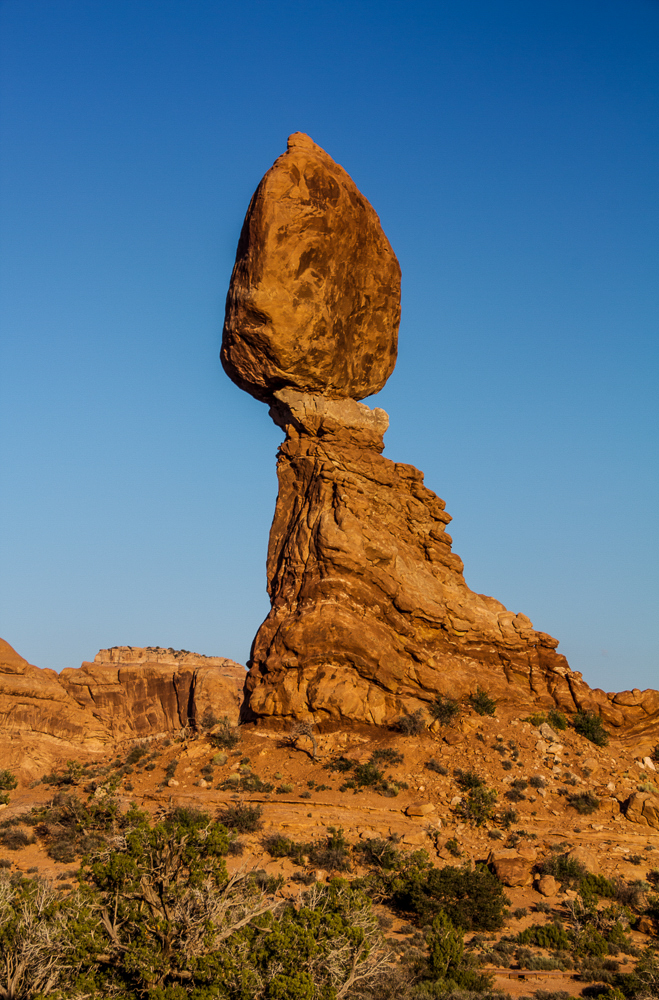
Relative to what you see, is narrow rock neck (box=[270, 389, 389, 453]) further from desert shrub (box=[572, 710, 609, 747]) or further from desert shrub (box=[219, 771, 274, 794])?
desert shrub (box=[219, 771, 274, 794])

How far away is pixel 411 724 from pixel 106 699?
3560 cm

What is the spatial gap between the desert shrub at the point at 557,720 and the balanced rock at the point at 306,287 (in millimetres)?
14782

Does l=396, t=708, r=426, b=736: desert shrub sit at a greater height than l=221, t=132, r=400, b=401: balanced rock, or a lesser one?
lesser

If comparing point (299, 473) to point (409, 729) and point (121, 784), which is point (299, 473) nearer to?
point (409, 729)

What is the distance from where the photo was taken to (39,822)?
76.5 feet

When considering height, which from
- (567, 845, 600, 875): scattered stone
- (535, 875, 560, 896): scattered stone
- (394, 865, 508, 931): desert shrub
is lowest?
(394, 865, 508, 931): desert shrub

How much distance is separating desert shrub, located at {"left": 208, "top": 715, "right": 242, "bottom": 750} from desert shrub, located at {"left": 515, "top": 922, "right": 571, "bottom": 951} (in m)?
11.9

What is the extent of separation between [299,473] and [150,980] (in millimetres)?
21565

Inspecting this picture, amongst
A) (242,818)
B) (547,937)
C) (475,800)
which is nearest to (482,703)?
(475,800)

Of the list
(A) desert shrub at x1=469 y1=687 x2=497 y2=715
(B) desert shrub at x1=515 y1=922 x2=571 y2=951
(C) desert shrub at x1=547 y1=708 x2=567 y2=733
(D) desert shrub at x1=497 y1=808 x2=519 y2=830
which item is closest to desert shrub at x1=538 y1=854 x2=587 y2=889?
(D) desert shrub at x1=497 y1=808 x2=519 y2=830

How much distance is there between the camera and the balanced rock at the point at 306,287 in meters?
29.3

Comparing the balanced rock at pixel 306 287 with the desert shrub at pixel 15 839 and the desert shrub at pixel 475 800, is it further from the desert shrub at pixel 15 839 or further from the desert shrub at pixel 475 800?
the desert shrub at pixel 15 839

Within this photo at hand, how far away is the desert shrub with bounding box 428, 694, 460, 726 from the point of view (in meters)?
26.5

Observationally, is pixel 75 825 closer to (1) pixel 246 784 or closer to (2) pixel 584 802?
(1) pixel 246 784
